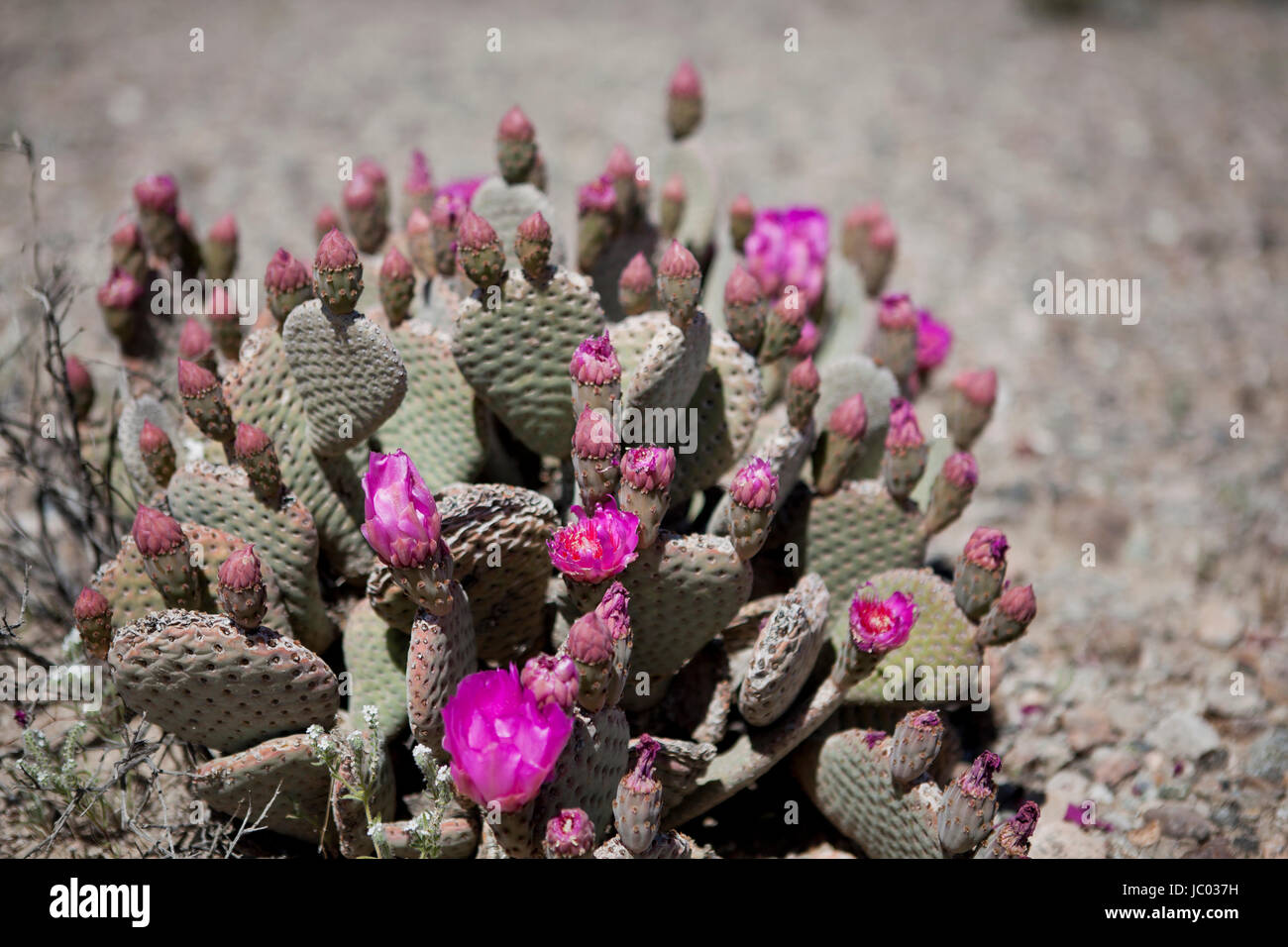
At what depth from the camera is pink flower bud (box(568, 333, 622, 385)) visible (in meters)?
2.17

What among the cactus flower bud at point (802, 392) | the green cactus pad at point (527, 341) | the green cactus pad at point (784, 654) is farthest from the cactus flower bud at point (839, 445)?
the green cactus pad at point (527, 341)

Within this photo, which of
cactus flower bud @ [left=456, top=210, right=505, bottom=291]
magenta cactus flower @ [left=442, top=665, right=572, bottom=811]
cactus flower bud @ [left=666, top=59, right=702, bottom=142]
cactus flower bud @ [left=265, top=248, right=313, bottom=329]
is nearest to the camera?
magenta cactus flower @ [left=442, top=665, right=572, bottom=811]

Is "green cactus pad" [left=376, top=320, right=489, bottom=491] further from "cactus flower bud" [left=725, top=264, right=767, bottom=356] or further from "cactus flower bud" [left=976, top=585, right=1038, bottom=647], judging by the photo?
"cactus flower bud" [left=976, top=585, right=1038, bottom=647]

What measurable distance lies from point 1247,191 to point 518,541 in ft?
17.6

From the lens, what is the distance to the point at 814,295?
128 inches

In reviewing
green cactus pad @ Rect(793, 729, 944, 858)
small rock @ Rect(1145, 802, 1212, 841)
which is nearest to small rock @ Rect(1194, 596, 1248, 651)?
small rock @ Rect(1145, 802, 1212, 841)

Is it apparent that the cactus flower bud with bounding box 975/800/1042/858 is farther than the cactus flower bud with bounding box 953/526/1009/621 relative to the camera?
No

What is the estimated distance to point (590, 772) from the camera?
213 cm

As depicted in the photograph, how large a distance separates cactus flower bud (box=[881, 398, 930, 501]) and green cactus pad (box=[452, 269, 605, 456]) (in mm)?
723

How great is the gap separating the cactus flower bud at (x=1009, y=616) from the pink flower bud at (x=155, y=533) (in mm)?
1683

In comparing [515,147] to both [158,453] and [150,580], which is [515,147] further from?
[150,580]

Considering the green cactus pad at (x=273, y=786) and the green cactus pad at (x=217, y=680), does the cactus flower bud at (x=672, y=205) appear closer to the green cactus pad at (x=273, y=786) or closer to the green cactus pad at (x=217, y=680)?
the green cactus pad at (x=217, y=680)
